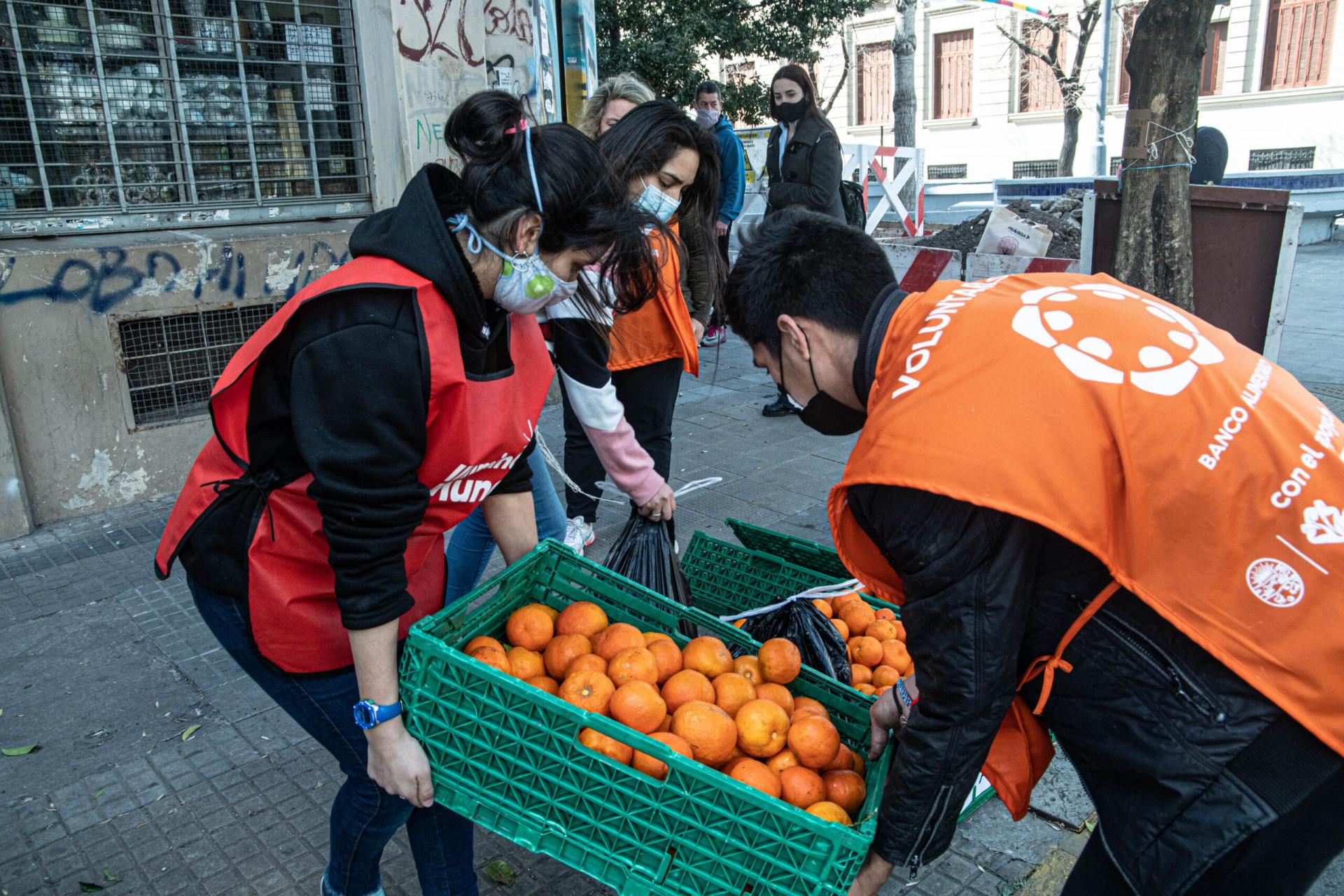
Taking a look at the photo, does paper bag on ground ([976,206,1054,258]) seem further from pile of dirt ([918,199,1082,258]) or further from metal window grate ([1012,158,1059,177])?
metal window grate ([1012,158,1059,177])

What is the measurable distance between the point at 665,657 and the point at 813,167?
514cm

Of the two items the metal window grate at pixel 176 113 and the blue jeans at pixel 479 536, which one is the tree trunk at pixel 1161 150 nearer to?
the blue jeans at pixel 479 536

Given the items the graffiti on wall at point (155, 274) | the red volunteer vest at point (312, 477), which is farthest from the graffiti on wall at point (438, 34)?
the red volunteer vest at point (312, 477)

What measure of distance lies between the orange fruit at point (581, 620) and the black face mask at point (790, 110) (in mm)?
5303

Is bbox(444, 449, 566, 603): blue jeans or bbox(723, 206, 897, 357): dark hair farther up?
bbox(723, 206, 897, 357): dark hair

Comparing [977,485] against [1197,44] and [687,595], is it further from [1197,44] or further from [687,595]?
[1197,44]

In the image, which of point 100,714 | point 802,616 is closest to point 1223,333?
point 802,616

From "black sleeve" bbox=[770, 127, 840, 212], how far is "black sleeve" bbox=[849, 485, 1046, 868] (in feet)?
17.4

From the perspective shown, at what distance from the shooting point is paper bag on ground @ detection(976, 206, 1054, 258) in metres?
7.18

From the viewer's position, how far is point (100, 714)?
128 inches

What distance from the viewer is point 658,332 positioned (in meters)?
3.59

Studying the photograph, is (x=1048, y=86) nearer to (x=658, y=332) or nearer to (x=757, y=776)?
(x=658, y=332)

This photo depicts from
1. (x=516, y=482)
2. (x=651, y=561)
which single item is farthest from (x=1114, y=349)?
(x=651, y=561)

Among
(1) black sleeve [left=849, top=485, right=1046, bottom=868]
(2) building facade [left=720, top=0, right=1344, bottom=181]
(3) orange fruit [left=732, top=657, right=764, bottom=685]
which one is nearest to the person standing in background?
(3) orange fruit [left=732, top=657, right=764, bottom=685]
